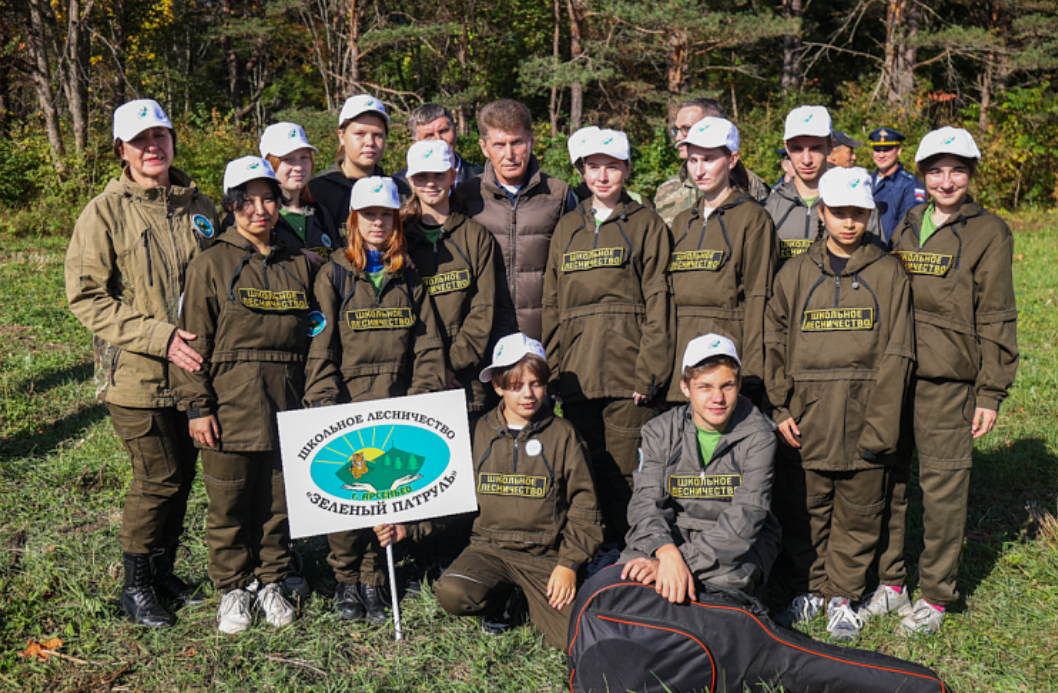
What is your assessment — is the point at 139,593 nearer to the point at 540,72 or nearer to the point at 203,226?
the point at 203,226

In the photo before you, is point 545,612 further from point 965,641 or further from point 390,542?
point 965,641

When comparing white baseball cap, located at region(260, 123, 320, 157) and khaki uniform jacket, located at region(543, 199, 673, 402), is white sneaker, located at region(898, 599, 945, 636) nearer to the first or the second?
khaki uniform jacket, located at region(543, 199, 673, 402)

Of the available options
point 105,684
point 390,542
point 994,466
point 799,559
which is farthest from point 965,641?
point 105,684

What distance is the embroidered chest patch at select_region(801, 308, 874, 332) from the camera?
4.14 meters

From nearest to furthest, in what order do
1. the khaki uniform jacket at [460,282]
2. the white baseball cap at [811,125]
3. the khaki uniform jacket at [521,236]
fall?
the khaki uniform jacket at [460,282], the white baseball cap at [811,125], the khaki uniform jacket at [521,236]

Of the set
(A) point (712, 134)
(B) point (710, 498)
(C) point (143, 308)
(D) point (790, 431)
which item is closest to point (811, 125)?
(A) point (712, 134)

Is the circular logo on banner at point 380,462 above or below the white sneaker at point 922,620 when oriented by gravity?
above

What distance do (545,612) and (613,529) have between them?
1.03 metres

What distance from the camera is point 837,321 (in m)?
4.18

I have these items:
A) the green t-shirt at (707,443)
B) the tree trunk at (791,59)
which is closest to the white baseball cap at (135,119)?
the green t-shirt at (707,443)

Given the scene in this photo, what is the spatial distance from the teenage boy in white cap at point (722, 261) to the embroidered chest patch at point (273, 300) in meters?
2.10

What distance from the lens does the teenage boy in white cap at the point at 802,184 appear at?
4.82 meters

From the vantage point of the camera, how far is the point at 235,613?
14.2 feet

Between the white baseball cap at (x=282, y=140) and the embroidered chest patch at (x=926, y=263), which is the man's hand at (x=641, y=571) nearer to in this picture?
the embroidered chest patch at (x=926, y=263)
